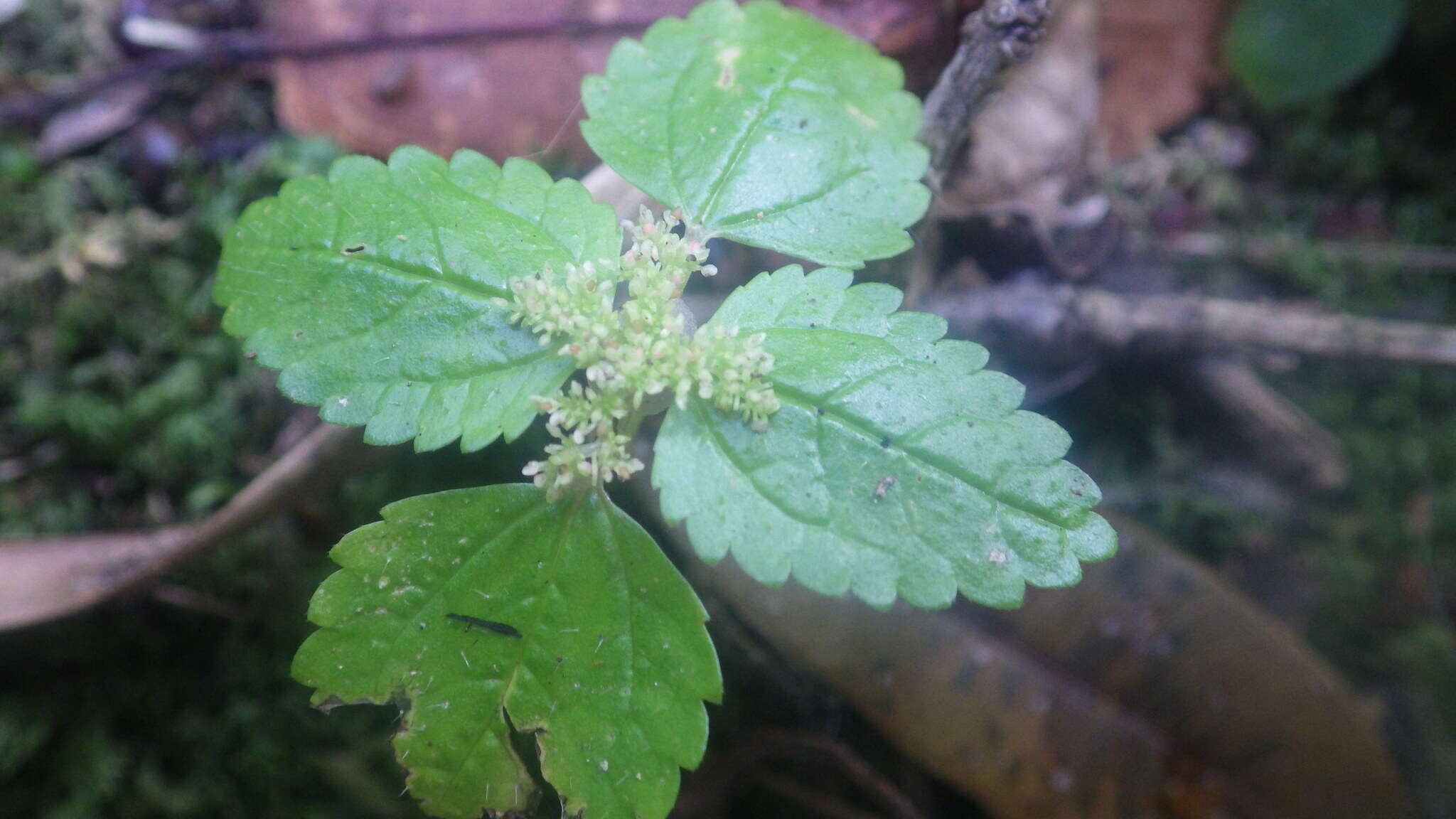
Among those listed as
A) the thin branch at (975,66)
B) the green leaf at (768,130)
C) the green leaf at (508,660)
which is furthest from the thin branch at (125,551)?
the thin branch at (975,66)

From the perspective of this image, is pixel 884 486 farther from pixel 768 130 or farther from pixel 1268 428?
pixel 1268 428

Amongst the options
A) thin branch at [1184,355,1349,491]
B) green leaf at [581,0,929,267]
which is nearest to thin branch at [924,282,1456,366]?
thin branch at [1184,355,1349,491]

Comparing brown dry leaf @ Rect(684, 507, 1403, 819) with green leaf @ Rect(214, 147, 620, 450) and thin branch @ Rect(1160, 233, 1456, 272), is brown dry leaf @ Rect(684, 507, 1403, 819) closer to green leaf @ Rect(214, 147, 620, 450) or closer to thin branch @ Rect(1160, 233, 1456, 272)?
green leaf @ Rect(214, 147, 620, 450)

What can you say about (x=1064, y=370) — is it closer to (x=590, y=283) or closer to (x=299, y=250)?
(x=590, y=283)

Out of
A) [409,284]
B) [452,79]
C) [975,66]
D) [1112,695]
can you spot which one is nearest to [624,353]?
[409,284]

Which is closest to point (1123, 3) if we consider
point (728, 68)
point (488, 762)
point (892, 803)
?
point (728, 68)

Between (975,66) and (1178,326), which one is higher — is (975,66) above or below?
above
